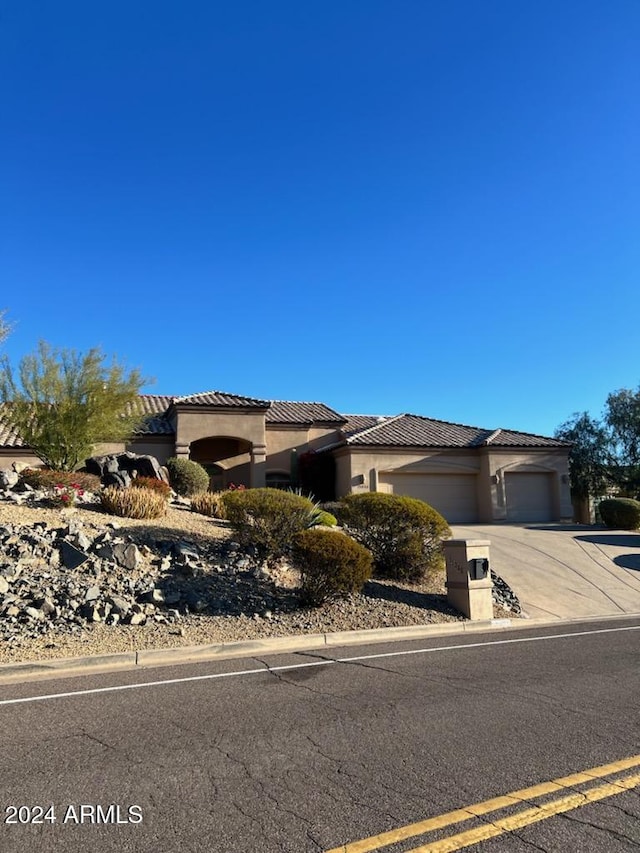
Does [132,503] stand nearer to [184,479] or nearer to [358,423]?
[184,479]

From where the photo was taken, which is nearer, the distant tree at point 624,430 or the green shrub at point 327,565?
the green shrub at point 327,565

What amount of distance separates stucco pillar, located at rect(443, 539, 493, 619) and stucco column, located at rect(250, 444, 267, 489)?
16512 mm

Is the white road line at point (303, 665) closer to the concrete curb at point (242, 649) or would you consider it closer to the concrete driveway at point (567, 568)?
the concrete curb at point (242, 649)

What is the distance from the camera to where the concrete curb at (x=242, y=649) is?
8438 mm

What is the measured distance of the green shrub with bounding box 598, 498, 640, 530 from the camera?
83.2 ft

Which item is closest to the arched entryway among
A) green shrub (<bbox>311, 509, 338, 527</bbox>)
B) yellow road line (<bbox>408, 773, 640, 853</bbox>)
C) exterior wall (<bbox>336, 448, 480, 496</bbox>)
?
exterior wall (<bbox>336, 448, 480, 496</bbox>)

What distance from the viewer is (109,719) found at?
612 cm

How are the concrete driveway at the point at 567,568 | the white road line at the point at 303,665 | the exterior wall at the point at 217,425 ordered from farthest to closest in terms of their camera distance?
the exterior wall at the point at 217,425 → the concrete driveway at the point at 567,568 → the white road line at the point at 303,665

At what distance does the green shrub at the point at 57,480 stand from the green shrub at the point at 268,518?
5.64m

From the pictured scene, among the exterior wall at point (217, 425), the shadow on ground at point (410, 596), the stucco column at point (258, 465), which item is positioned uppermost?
the exterior wall at point (217, 425)

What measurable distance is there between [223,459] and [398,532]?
1820 centimetres

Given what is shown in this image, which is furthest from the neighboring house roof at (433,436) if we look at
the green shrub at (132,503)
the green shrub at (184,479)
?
the green shrub at (132,503)

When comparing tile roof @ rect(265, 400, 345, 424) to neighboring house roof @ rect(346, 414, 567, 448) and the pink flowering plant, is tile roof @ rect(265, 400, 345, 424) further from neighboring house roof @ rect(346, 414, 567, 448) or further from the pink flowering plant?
the pink flowering plant

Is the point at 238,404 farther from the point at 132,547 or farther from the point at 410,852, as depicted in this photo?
the point at 410,852
